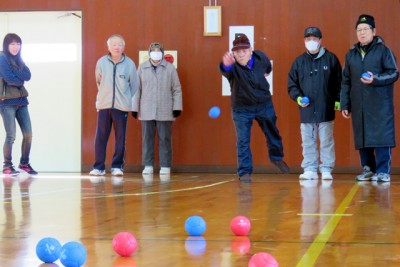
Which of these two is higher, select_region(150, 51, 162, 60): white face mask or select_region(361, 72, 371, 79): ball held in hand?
select_region(150, 51, 162, 60): white face mask

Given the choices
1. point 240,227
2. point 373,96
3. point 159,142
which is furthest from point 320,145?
point 240,227

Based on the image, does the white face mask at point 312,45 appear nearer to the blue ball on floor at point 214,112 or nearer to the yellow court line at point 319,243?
the blue ball on floor at point 214,112

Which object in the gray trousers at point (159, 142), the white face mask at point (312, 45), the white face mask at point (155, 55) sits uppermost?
the white face mask at point (312, 45)

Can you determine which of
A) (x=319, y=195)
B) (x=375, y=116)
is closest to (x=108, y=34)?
(x=375, y=116)

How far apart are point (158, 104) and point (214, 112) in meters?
0.67

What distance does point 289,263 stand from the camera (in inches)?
89.0

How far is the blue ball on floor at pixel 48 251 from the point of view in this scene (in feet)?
7.52

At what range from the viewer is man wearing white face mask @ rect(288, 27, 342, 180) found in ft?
22.9

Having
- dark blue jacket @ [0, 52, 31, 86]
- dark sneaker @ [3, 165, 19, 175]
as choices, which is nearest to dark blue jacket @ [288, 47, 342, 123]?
dark blue jacket @ [0, 52, 31, 86]

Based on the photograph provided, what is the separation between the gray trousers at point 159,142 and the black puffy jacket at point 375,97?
2.38 m

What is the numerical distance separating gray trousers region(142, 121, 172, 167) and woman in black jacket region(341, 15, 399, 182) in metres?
2.37

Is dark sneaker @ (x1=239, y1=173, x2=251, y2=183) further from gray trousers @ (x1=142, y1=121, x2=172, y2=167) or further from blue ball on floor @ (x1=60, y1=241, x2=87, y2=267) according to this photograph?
blue ball on floor @ (x1=60, y1=241, x2=87, y2=267)

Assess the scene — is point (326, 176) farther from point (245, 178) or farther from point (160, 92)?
point (160, 92)

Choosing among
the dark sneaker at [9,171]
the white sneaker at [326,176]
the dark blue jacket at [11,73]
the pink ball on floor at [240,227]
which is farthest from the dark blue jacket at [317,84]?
the pink ball on floor at [240,227]
